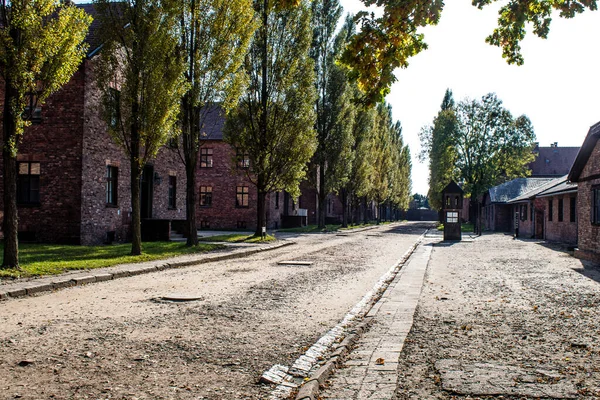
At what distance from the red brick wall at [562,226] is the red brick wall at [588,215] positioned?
767cm

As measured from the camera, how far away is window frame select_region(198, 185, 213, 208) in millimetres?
41625

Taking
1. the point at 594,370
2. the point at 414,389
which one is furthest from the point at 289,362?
the point at 594,370

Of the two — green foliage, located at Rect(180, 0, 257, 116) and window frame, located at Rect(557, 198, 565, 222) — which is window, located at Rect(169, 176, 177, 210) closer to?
green foliage, located at Rect(180, 0, 257, 116)

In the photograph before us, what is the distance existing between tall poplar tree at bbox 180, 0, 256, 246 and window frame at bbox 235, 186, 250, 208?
66.1 feet

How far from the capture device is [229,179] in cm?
4109

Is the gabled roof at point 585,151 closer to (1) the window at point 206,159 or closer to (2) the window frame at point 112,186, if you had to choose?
(2) the window frame at point 112,186

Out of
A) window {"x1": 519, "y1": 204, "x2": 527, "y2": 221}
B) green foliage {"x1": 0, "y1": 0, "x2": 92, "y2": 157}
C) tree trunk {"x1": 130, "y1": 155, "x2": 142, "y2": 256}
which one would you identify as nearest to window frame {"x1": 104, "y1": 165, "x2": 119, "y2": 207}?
tree trunk {"x1": 130, "y1": 155, "x2": 142, "y2": 256}

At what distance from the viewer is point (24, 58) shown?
36.2 ft

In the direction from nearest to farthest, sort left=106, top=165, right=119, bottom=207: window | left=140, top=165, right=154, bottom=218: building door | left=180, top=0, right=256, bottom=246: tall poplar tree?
left=180, top=0, right=256, bottom=246: tall poplar tree → left=106, top=165, right=119, bottom=207: window → left=140, top=165, right=154, bottom=218: building door

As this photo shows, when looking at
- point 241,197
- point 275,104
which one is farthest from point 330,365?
point 241,197

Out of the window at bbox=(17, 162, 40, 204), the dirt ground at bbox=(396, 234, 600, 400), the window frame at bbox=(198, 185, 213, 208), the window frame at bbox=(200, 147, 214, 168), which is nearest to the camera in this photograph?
the dirt ground at bbox=(396, 234, 600, 400)

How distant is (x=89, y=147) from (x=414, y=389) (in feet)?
59.5

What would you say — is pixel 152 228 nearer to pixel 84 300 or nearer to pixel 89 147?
pixel 89 147

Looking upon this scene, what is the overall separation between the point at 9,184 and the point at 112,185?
10.5 m
